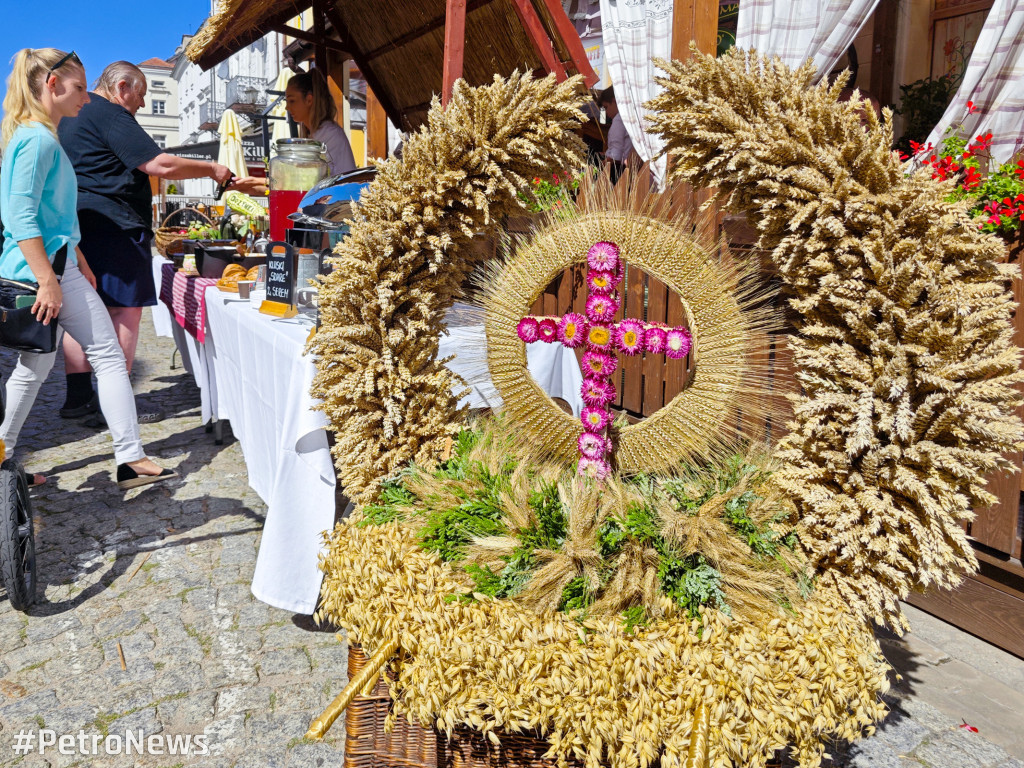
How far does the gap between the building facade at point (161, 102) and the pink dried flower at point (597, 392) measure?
233ft

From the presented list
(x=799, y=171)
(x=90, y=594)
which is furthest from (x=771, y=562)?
(x=90, y=594)

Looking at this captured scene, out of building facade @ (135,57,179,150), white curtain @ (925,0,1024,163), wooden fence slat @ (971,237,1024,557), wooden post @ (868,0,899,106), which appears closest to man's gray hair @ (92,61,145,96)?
white curtain @ (925,0,1024,163)

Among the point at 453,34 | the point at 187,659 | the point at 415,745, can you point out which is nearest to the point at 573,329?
the point at 415,745

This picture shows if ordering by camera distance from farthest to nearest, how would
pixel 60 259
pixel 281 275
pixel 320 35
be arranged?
1. pixel 320 35
2. pixel 60 259
3. pixel 281 275

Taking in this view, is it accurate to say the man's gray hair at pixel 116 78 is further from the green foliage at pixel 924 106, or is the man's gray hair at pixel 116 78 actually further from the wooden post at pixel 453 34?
the green foliage at pixel 924 106

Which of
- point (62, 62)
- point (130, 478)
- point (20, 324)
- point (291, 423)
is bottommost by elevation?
point (130, 478)

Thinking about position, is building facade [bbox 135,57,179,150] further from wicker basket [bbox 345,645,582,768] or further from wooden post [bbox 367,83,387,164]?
wicker basket [bbox 345,645,582,768]

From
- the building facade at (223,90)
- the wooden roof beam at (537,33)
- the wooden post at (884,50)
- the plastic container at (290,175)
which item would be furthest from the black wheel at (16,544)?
the building facade at (223,90)

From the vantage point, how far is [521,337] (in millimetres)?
1764

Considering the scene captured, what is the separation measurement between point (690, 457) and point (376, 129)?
617 cm

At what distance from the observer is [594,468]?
67.1 inches

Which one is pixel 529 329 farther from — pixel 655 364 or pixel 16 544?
pixel 655 364

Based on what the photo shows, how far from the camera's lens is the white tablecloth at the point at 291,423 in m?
2.35

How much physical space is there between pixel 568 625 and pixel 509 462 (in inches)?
21.8
